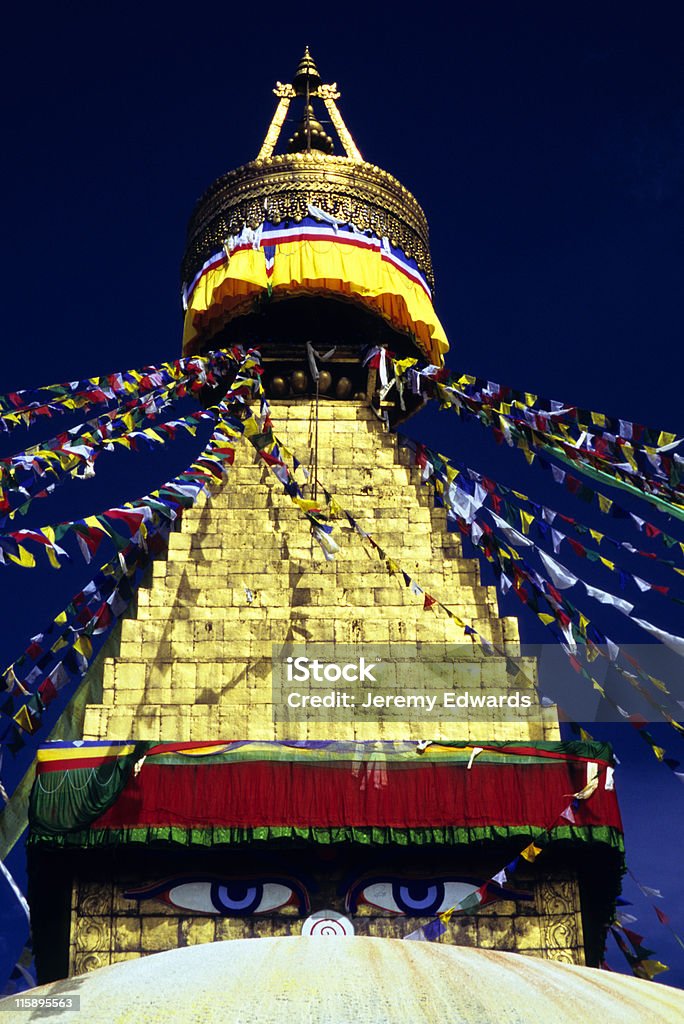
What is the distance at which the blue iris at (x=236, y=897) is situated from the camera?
9.07 metres

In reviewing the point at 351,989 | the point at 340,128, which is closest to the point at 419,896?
the point at 351,989

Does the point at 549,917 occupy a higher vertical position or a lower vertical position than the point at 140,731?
lower

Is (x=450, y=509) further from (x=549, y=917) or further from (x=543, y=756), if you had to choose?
(x=549, y=917)

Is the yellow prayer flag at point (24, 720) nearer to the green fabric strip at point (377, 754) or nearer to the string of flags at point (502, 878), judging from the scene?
the green fabric strip at point (377, 754)

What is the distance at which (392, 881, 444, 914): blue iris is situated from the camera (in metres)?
9.13

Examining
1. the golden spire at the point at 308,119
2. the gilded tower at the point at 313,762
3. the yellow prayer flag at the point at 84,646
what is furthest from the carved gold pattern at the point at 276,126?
the yellow prayer flag at the point at 84,646

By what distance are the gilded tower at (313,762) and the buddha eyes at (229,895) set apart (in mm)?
14

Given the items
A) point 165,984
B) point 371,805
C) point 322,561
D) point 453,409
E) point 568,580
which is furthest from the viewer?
point 453,409

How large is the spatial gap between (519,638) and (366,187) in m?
6.43

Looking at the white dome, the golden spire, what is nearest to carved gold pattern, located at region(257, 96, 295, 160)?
the golden spire

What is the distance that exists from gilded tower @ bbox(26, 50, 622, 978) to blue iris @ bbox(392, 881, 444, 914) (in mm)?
12

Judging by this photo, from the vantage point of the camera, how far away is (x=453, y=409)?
12.8 metres

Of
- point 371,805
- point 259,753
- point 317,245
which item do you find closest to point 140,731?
point 259,753

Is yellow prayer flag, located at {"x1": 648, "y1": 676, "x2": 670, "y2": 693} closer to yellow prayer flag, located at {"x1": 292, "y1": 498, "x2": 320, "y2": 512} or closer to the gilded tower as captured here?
the gilded tower
